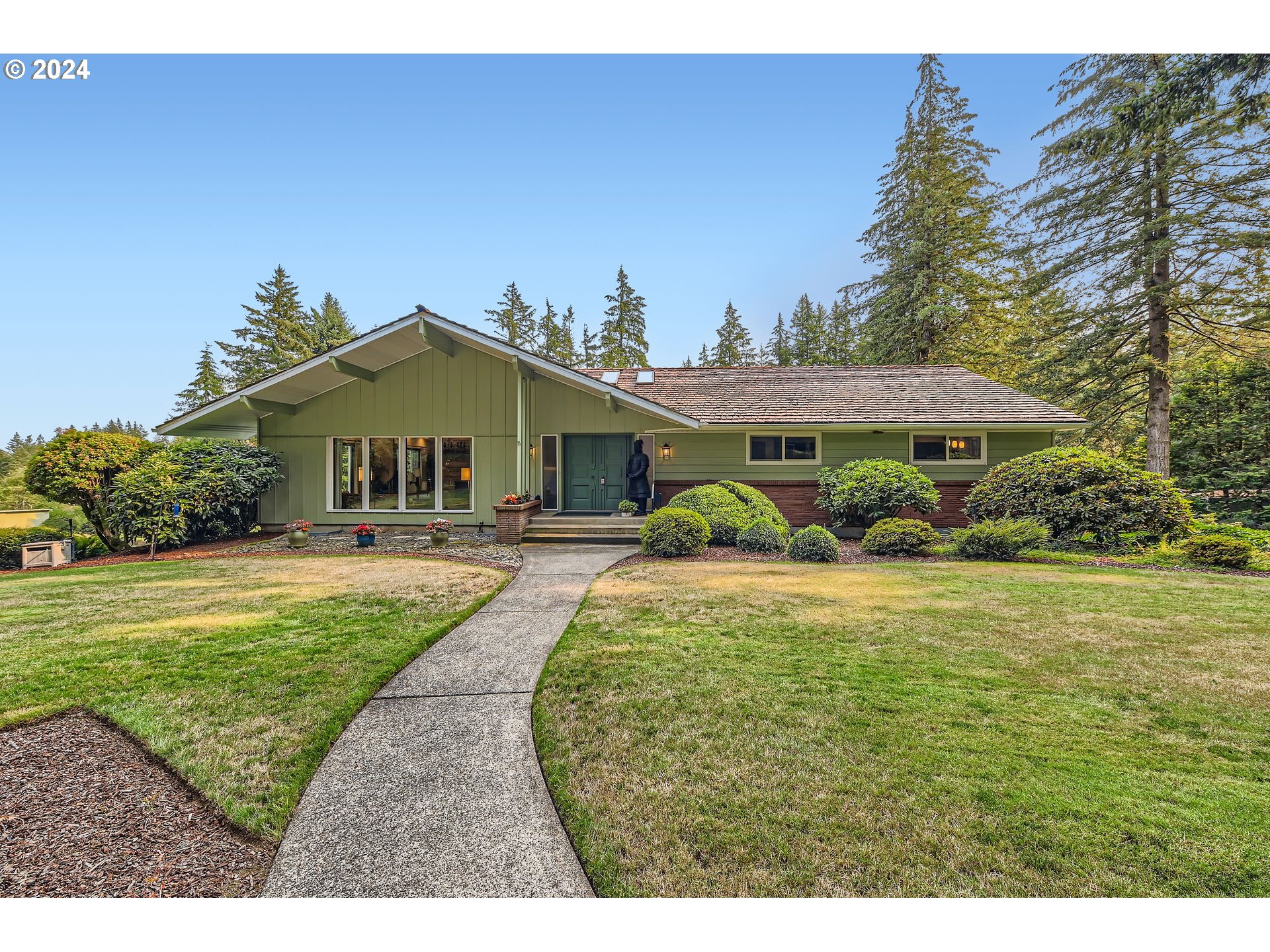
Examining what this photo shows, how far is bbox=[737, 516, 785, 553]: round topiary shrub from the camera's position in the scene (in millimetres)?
9641

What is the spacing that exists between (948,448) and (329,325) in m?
32.9

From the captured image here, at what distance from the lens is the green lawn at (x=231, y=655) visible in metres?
2.85

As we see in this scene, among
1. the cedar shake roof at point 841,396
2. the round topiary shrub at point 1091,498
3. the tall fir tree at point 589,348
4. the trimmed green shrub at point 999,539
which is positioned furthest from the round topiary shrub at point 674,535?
the tall fir tree at point 589,348

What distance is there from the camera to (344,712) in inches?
131

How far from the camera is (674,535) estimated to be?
9.20 metres

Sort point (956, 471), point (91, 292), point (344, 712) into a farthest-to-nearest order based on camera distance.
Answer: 1. point (91, 292)
2. point (956, 471)
3. point (344, 712)

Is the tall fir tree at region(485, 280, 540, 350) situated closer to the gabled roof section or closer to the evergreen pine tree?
the evergreen pine tree

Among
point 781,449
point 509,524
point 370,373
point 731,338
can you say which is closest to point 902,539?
point 781,449

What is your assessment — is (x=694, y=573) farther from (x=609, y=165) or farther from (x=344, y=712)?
(x=609, y=165)

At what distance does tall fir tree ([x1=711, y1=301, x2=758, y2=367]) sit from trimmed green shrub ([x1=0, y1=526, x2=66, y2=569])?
1323 inches

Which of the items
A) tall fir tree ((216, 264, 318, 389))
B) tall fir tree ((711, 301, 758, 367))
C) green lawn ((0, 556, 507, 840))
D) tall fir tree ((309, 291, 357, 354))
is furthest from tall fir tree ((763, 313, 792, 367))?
green lawn ((0, 556, 507, 840))

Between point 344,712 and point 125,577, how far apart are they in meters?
7.52

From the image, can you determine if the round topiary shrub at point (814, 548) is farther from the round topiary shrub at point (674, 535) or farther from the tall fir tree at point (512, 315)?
the tall fir tree at point (512, 315)
